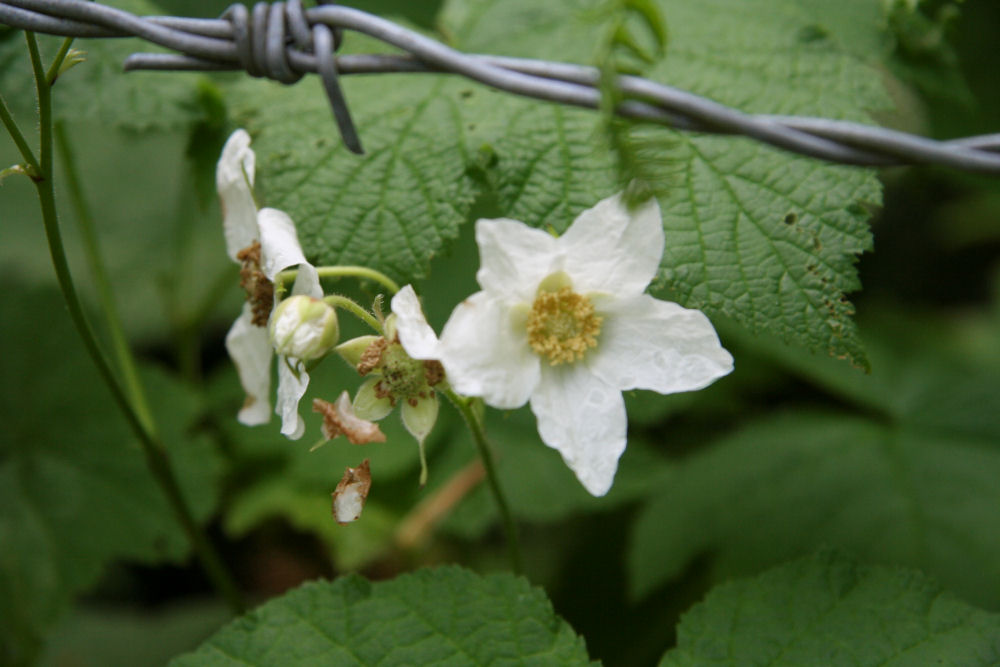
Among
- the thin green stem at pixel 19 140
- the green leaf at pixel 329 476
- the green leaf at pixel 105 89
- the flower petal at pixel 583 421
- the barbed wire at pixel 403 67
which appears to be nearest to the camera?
the barbed wire at pixel 403 67

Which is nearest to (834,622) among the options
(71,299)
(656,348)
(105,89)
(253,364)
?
(656,348)

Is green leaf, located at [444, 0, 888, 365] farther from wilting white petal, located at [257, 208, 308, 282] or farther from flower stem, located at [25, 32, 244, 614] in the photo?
flower stem, located at [25, 32, 244, 614]

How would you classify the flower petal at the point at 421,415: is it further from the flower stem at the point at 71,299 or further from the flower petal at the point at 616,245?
the flower stem at the point at 71,299

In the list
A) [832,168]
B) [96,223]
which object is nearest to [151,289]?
[96,223]

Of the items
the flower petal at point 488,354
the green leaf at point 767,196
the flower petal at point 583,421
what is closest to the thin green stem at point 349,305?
the flower petal at point 488,354

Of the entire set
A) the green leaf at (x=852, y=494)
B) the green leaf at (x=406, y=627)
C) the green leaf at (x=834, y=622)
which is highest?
the green leaf at (x=406, y=627)

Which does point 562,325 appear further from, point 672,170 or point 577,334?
point 672,170

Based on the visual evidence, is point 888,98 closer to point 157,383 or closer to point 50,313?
point 157,383
